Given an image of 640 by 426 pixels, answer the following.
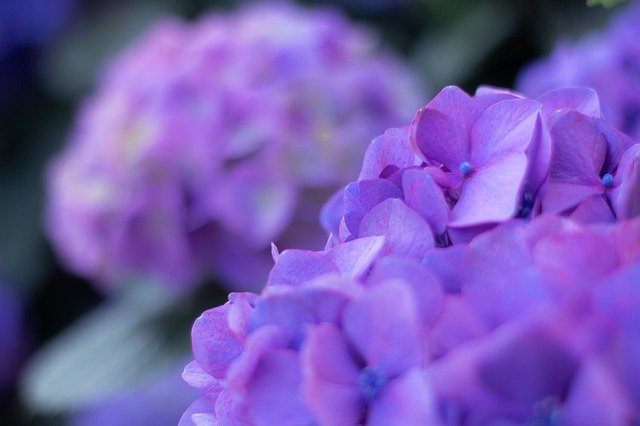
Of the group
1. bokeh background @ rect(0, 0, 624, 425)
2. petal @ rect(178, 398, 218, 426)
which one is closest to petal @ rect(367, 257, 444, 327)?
petal @ rect(178, 398, 218, 426)

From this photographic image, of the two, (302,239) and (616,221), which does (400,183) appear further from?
(302,239)

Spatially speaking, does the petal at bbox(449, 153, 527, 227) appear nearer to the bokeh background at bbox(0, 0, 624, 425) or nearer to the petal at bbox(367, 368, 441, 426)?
the petal at bbox(367, 368, 441, 426)

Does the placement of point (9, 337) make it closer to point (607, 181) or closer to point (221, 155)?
point (221, 155)

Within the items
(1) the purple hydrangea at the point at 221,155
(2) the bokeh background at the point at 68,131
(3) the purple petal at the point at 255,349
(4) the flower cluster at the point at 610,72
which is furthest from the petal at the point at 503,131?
(2) the bokeh background at the point at 68,131

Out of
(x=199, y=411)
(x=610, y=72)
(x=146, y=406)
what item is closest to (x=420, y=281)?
(x=199, y=411)

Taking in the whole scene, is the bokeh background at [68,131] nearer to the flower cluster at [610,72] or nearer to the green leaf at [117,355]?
the green leaf at [117,355]

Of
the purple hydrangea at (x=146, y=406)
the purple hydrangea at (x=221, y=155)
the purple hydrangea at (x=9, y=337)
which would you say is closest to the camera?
the purple hydrangea at (x=221, y=155)
